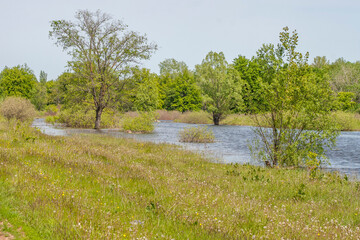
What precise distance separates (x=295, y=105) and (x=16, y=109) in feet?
104

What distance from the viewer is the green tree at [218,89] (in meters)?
63.2

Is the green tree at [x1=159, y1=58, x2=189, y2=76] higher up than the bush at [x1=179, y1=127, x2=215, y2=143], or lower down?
higher up

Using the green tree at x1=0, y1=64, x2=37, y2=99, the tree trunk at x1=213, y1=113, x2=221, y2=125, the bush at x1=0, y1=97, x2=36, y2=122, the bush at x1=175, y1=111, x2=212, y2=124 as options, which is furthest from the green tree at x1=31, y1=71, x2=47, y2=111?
the bush at x1=0, y1=97, x2=36, y2=122

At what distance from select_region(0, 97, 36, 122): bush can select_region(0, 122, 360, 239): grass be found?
2726 cm

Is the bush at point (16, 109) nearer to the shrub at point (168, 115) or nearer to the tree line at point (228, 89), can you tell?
the tree line at point (228, 89)

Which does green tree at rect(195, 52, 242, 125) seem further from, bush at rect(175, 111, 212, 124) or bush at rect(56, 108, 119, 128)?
bush at rect(56, 108, 119, 128)

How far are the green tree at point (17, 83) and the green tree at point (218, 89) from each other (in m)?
61.7

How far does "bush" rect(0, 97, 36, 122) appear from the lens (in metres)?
35.2

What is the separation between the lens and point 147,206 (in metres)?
6.34

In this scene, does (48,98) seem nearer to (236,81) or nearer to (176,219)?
(236,81)

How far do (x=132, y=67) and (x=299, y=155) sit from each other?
27224 millimetres

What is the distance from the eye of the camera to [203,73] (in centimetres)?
6662

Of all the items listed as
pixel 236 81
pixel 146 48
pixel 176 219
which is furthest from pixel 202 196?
pixel 236 81

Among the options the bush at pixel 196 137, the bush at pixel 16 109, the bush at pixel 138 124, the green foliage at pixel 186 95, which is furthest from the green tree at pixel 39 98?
the bush at pixel 196 137
